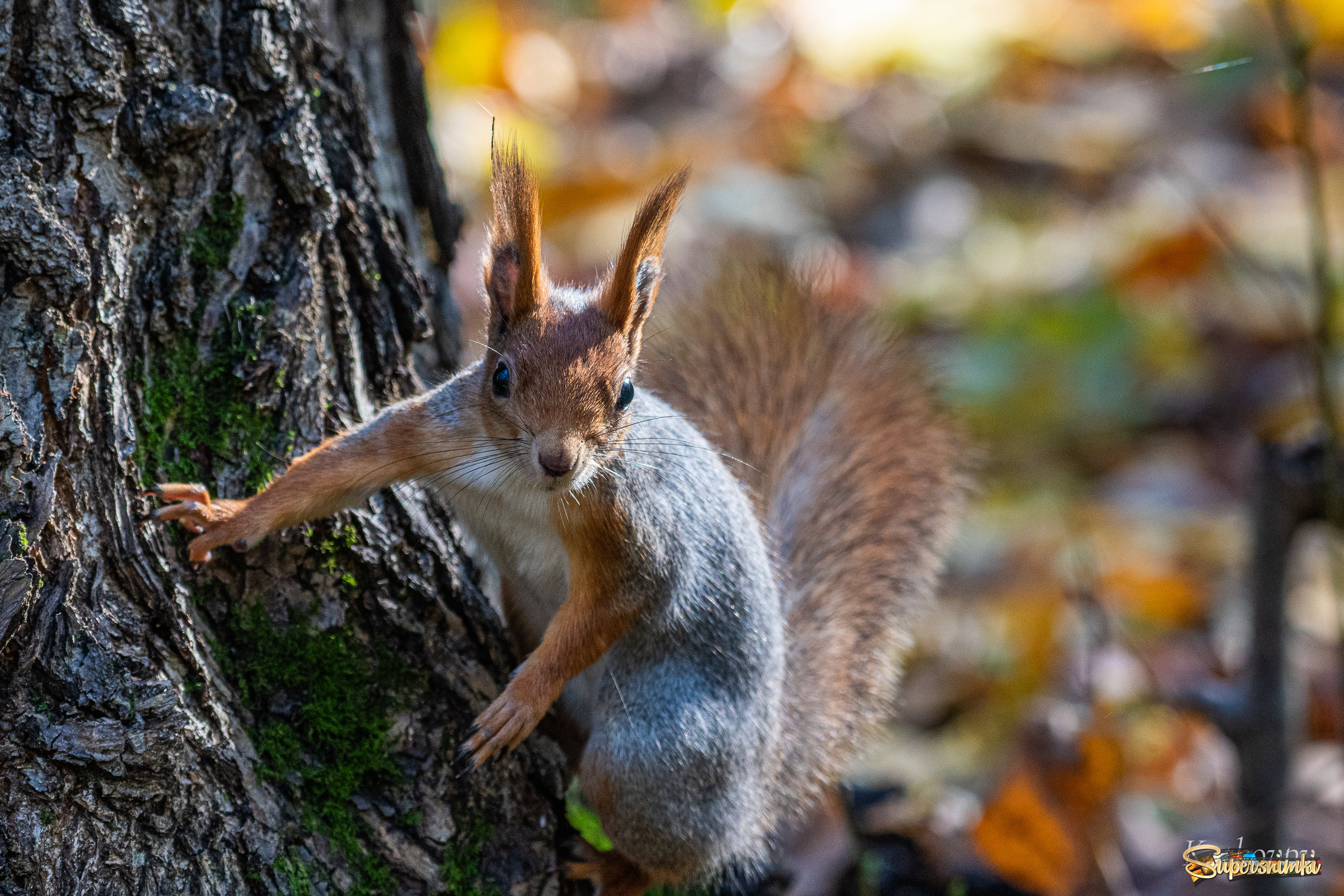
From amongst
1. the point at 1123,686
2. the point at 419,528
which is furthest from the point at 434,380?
the point at 1123,686

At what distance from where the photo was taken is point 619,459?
5.37ft

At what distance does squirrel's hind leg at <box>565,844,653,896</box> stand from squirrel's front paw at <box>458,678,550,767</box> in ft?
0.91

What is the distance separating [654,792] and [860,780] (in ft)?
3.08

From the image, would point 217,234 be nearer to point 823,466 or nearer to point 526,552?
point 526,552

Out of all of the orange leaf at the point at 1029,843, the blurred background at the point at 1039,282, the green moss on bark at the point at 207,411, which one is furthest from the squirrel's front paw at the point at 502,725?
the orange leaf at the point at 1029,843

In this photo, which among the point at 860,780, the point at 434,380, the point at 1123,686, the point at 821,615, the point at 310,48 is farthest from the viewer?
the point at 1123,686

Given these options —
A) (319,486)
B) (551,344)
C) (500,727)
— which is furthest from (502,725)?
(551,344)

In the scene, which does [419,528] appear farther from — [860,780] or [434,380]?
[860,780]

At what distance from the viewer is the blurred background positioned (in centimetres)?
238

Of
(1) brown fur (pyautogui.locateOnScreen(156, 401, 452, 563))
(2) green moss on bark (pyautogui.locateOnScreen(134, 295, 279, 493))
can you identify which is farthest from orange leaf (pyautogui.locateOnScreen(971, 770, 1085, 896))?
(2) green moss on bark (pyautogui.locateOnScreen(134, 295, 279, 493))

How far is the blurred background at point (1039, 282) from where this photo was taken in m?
2.38

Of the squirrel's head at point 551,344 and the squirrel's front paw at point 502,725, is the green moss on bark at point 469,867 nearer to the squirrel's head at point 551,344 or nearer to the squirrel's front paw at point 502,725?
the squirrel's front paw at point 502,725

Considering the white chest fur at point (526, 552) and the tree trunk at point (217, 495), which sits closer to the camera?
the tree trunk at point (217, 495)

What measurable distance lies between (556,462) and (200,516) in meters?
0.43
